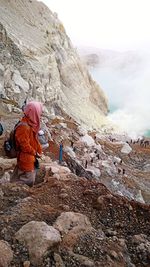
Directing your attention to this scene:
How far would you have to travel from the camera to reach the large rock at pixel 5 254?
16.3 ft

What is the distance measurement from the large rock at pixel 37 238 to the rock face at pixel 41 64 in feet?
107

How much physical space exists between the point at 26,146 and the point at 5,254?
8.44 ft

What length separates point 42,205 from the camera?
6848 mm

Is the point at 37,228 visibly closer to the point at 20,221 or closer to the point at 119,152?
the point at 20,221

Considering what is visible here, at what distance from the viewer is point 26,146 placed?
7.29 meters

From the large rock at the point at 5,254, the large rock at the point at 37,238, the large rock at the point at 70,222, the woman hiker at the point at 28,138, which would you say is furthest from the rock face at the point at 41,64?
the large rock at the point at 5,254

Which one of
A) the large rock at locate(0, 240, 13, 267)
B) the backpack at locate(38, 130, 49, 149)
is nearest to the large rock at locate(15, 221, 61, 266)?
the large rock at locate(0, 240, 13, 267)

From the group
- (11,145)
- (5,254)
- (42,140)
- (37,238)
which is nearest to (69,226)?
(37,238)

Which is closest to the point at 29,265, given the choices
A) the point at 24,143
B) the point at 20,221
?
the point at 20,221

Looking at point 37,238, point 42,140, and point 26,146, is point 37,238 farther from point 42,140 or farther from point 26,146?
point 42,140

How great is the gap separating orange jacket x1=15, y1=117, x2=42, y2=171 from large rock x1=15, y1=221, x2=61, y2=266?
1944 millimetres

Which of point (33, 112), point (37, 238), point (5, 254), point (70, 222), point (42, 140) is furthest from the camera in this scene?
point (42, 140)

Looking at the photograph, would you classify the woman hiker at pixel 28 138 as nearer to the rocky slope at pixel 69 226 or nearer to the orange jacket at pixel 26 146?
the orange jacket at pixel 26 146

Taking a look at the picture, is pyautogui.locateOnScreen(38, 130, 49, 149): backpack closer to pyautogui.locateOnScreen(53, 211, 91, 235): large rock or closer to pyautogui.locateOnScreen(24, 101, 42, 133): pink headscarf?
pyautogui.locateOnScreen(24, 101, 42, 133): pink headscarf
